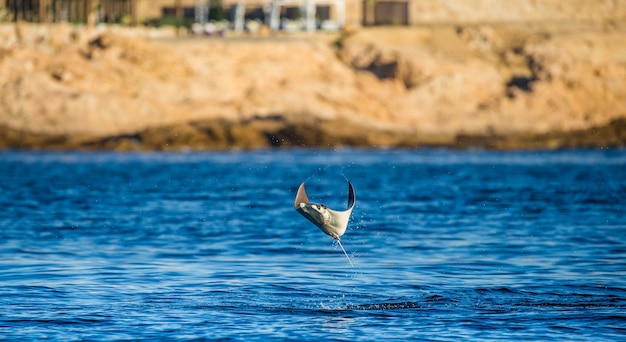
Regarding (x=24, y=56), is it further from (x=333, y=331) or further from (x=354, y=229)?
(x=333, y=331)

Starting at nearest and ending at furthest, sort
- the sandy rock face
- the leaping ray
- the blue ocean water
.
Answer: the blue ocean water < the leaping ray < the sandy rock face

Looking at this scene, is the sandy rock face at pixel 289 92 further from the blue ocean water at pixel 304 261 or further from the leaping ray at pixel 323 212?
the leaping ray at pixel 323 212

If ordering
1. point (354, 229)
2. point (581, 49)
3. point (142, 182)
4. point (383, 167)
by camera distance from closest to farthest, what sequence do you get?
point (354, 229) → point (142, 182) → point (383, 167) → point (581, 49)

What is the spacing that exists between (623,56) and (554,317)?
222 feet

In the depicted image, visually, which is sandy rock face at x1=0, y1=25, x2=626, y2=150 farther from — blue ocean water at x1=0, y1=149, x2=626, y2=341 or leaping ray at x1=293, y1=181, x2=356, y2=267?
leaping ray at x1=293, y1=181, x2=356, y2=267

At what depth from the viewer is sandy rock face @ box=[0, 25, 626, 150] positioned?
6188 centimetres

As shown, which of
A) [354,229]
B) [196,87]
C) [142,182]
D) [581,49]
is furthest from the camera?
[581,49]

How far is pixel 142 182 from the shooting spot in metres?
41.9

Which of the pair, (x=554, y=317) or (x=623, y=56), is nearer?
(x=554, y=317)

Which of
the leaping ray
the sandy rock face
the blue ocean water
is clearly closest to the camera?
the blue ocean water

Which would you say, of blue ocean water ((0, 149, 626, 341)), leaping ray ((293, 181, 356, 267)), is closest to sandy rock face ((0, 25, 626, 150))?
blue ocean water ((0, 149, 626, 341))

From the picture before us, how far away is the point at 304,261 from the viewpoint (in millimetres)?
21266

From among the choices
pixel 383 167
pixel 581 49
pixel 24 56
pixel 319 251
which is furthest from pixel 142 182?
pixel 581 49

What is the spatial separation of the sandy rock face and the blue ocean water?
18473 millimetres
